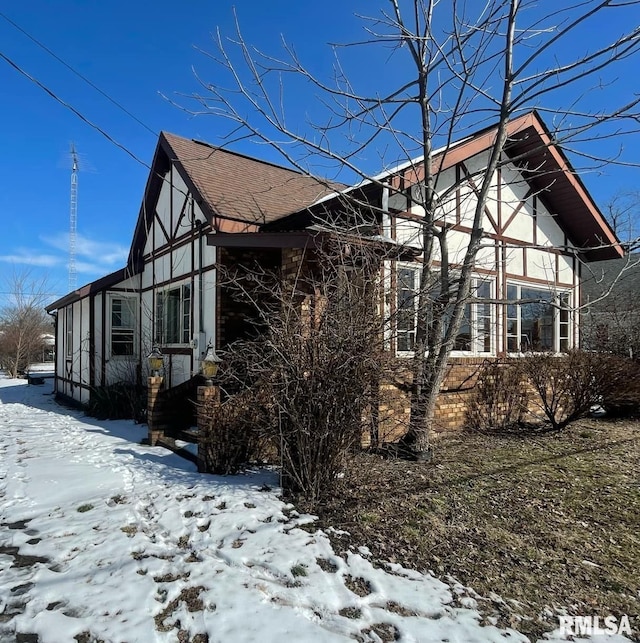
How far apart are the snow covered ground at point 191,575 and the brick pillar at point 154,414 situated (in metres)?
1.77

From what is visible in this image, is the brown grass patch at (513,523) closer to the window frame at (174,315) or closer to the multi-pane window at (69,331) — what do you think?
the window frame at (174,315)

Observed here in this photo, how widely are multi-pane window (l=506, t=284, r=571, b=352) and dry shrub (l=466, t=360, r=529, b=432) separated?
A: 72 cm

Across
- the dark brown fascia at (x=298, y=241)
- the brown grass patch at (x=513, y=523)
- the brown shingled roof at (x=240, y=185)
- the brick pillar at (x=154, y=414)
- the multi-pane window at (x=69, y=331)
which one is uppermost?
the brown shingled roof at (x=240, y=185)

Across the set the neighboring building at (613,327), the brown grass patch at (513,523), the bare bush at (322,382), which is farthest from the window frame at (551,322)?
the bare bush at (322,382)

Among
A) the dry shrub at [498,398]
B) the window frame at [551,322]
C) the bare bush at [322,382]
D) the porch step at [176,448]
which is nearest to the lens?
the bare bush at [322,382]

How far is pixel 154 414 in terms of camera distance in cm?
720

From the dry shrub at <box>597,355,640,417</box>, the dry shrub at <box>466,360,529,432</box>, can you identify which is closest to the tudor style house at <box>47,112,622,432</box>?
the dry shrub at <box>466,360,529,432</box>

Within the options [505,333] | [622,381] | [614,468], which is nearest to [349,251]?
[614,468]

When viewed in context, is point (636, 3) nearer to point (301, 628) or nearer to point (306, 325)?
point (306, 325)

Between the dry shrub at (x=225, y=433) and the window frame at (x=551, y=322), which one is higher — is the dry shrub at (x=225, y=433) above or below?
below

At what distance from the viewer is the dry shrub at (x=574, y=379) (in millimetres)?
7805

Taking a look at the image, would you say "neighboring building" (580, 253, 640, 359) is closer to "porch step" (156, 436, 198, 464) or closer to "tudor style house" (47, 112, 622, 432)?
"tudor style house" (47, 112, 622, 432)

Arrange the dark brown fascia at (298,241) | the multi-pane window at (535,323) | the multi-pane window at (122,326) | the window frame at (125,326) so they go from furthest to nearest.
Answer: the multi-pane window at (122,326) < the window frame at (125,326) < the multi-pane window at (535,323) < the dark brown fascia at (298,241)

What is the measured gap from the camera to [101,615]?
282cm
